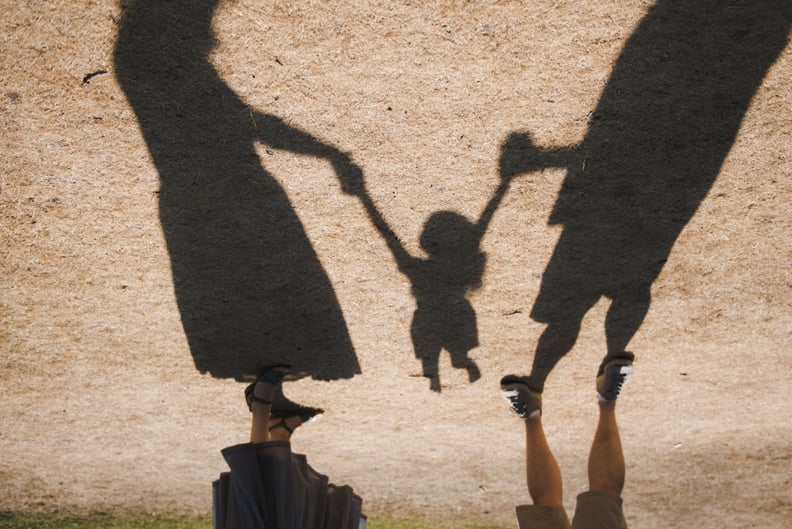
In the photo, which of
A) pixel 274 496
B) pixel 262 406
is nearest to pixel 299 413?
pixel 262 406

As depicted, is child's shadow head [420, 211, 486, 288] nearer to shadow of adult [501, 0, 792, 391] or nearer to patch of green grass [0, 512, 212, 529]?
shadow of adult [501, 0, 792, 391]

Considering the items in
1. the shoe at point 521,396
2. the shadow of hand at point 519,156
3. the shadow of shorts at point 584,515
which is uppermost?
the shadow of hand at point 519,156

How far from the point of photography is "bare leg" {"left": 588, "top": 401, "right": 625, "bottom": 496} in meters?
2.90

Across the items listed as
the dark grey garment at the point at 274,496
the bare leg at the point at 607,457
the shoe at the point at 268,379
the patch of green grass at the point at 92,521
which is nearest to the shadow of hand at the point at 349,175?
the shoe at the point at 268,379

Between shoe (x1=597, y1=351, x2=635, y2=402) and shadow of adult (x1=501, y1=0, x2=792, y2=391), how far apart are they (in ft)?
0.20

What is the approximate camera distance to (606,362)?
3010 millimetres

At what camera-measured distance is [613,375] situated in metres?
2.95

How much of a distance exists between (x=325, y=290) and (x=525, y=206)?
4.45ft

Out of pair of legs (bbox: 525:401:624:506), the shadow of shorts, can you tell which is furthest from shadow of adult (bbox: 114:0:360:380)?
the shadow of shorts

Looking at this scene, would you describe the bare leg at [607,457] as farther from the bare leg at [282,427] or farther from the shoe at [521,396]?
the bare leg at [282,427]

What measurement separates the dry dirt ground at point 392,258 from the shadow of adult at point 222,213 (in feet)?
0.13

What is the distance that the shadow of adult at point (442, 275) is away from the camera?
9.13 ft

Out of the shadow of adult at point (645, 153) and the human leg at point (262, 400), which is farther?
the human leg at point (262, 400)

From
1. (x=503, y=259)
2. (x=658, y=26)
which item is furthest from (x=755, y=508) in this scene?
(x=658, y=26)
